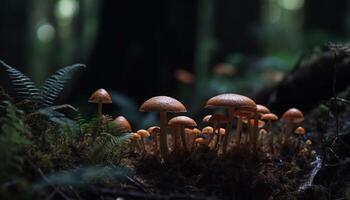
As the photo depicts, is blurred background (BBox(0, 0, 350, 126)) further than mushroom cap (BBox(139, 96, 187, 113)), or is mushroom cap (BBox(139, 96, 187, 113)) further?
blurred background (BBox(0, 0, 350, 126))

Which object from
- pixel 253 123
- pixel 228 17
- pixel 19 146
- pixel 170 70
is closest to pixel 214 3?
pixel 228 17

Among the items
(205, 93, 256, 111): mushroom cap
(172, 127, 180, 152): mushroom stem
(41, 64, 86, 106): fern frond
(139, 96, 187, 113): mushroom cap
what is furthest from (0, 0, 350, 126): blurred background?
(41, 64, 86, 106): fern frond

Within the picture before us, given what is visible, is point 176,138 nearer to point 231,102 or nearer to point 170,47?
point 231,102

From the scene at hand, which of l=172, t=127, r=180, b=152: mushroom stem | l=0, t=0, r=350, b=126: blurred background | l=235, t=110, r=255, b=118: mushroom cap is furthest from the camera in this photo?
l=0, t=0, r=350, b=126: blurred background

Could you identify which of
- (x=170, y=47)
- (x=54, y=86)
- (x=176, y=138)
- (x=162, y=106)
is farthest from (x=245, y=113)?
(x=170, y=47)

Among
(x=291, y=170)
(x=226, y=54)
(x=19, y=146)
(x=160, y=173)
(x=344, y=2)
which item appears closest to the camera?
(x=19, y=146)

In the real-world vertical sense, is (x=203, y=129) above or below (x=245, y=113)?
below

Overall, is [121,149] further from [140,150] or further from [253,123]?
[253,123]

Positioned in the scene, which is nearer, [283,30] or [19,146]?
[19,146]

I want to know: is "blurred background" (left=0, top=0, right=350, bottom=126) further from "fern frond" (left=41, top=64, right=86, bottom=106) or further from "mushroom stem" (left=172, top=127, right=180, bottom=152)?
"fern frond" (left=41, top=64, right=86, bottom=106)

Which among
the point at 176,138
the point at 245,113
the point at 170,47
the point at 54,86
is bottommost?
the point at 176,138

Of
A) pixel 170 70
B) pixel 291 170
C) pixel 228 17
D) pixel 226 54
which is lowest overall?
pixel 291 170
